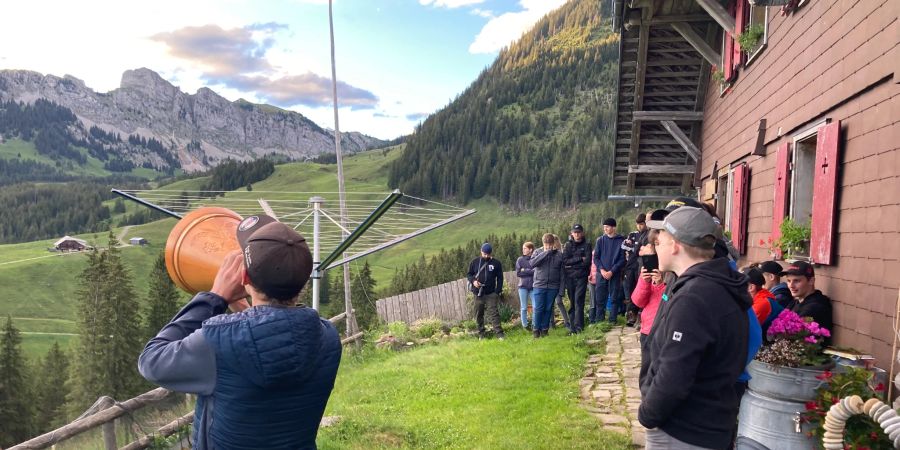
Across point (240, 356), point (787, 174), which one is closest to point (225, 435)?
point (240, 356)

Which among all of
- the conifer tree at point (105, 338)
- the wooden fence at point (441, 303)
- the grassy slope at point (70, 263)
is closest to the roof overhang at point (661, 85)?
the wooden fence at point (441, 303)

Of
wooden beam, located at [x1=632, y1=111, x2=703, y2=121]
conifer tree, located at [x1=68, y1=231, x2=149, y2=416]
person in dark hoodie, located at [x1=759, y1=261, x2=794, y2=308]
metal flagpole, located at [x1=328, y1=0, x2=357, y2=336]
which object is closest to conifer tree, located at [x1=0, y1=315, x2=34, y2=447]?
conifer tree, located at [x1=68, y1=231, x2=149, y2=416]

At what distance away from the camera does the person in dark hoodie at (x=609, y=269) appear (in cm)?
948

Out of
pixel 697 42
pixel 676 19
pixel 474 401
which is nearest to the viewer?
pixel 474 401

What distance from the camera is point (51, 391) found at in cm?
4616

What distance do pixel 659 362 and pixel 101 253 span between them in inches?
Answer: 1993

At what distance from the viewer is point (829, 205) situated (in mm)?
4926

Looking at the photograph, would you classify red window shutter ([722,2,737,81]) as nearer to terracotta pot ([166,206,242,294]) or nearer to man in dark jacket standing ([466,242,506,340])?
man in dark jacket standing ([466,242,506,340])

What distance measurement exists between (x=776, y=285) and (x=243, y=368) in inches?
211

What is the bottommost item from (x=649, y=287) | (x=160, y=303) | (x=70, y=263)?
(x=70, y=263)

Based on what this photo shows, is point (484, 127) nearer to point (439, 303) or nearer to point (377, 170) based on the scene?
point (377, 170)

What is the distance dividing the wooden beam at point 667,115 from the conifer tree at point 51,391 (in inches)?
1749

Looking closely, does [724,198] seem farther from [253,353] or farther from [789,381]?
[253,353]

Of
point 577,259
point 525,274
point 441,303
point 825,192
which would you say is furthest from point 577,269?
point 825,192
